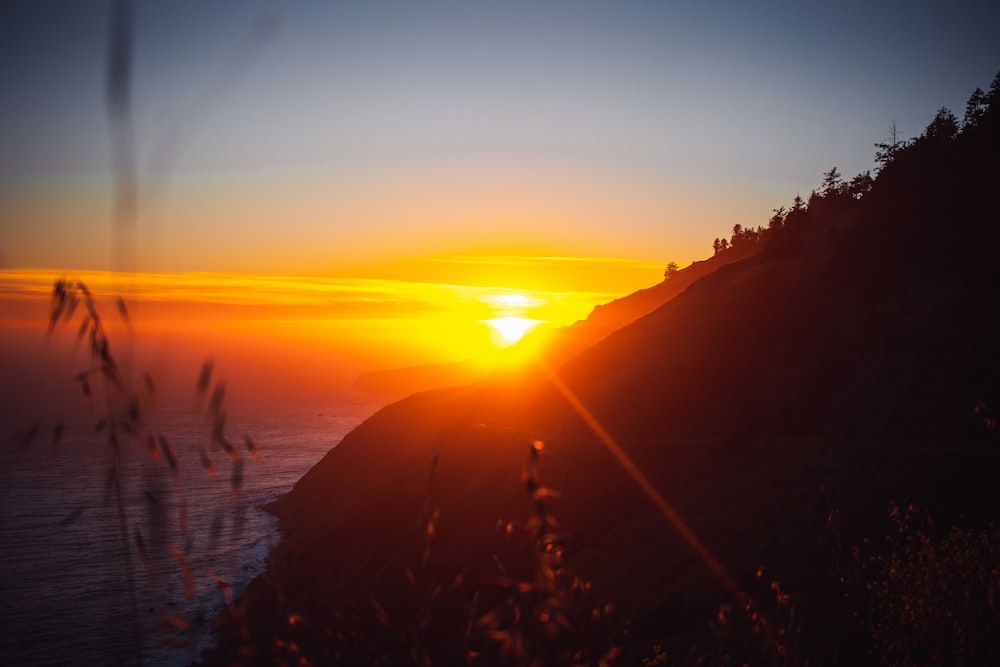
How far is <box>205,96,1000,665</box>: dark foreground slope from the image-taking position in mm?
36844

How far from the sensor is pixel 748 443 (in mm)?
51000

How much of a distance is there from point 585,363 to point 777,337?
875 inches

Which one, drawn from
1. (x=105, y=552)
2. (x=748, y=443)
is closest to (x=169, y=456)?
(x=748, y=443)

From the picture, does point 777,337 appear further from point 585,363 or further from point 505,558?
point 505,558

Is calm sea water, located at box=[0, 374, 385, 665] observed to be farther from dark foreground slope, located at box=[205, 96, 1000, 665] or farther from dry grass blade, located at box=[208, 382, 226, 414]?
dark foreground slope, located at box=[205, 96, 1000, 665]

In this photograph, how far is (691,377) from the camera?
208 feet

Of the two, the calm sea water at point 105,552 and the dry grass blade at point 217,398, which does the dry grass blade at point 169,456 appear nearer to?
the calm sea water at point 105,552

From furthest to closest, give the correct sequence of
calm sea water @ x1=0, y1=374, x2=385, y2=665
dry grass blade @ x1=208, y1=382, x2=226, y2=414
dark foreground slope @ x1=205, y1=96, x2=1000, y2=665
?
calm sea water @ x1=0, y1=374, x2=385, y2=665 < dark foreground slope @ x1=205, y1=96, x2=1000, y2=665 < dry grass blade @ x1=208, y1=382, x2=226, y2=414

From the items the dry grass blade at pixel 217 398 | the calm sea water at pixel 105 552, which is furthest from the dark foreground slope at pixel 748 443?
the dry grass blade at pixel 217 398

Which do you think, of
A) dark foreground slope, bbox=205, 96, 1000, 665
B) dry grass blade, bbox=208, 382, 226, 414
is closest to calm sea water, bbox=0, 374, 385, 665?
dry grass blade, bbox=208, 382, 226, 414

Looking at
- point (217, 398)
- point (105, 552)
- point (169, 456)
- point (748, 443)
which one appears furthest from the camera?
point (105, 552)

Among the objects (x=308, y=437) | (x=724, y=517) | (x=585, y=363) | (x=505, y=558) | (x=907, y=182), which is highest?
(x=907, y=182)

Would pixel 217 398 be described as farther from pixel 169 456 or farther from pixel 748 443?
pixel 748 443

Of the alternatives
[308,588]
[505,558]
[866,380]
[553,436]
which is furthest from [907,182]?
[308,588]
